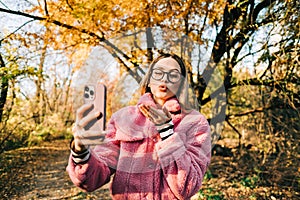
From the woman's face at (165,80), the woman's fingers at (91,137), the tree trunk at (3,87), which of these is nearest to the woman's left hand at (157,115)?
the woman's face at (165,80)

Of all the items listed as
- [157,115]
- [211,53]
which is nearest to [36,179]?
[211,53]

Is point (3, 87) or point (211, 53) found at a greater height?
point (211, 53)

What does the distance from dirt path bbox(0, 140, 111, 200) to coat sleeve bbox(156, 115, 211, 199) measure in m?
3.56

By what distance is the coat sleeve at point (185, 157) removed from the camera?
45.1 inches

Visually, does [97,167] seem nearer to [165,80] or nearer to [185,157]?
[185,157]

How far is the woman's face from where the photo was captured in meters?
1.29

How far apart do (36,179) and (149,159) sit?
4965mm

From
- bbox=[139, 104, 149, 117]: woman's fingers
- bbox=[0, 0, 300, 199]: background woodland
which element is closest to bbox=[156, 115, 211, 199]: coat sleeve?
bbox=[139, 104, 149, 117]: woman's fingers

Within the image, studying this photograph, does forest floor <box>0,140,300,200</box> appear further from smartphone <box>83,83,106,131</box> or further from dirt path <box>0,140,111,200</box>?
smartphone <box>83,83,106,131</box>

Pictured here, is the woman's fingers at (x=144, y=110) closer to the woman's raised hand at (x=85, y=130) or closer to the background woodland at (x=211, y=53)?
the woman's raised hand at (x=85, y=130)

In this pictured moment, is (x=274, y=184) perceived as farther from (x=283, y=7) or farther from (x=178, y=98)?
(x=178, y=98)

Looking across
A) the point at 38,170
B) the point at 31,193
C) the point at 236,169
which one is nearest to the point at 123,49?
the point at 31,193

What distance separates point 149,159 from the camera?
1.27 meters

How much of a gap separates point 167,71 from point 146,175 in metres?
0.46
